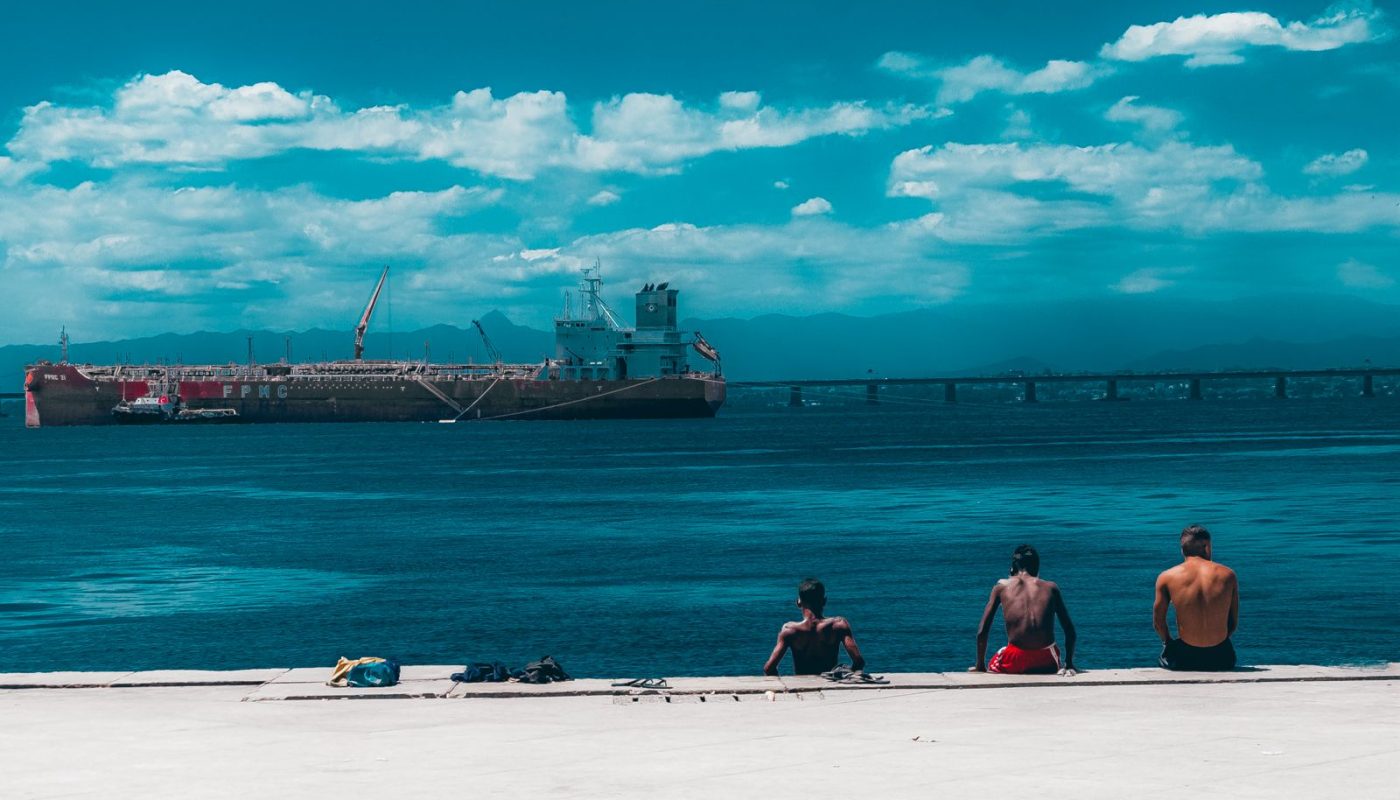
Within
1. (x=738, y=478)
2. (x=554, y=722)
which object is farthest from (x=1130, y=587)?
(x=738, y=478)

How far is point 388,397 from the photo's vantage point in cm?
18162

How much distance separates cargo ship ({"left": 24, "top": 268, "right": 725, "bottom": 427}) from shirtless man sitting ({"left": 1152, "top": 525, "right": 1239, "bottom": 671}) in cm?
16123

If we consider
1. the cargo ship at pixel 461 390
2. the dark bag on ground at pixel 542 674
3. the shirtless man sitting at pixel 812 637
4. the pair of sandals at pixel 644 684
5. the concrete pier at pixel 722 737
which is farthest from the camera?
the cargo ship at pixel 461 390

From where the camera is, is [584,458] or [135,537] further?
[584,458]

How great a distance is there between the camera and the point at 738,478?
7800 centimetres

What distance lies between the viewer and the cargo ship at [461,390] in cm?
17700

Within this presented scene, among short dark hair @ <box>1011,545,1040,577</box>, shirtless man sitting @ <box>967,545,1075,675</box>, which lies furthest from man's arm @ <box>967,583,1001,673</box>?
short dark hair @ <box>1011,545,1040,577</box>

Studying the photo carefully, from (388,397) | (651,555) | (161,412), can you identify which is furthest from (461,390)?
(651,555)

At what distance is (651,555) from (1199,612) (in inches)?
1066

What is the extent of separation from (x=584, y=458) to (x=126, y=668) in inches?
3070

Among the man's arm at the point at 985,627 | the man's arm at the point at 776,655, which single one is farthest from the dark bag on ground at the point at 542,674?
the man's arm at the point at 985,627

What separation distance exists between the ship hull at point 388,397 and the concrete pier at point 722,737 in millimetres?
161563

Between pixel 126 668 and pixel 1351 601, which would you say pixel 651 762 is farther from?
pixel 1351 601

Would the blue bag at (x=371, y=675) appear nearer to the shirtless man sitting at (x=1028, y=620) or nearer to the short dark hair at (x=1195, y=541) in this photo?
the shirtless man sitting at (x=1028, y=620)
